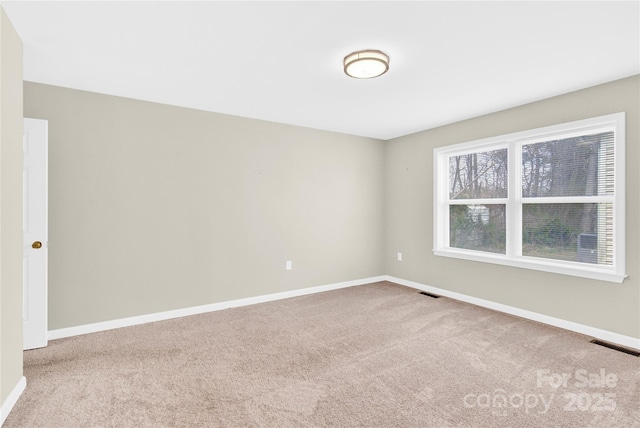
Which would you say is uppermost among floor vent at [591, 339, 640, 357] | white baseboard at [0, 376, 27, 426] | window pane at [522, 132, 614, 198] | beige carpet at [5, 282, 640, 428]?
window pane at [522, 132, 614, 198]

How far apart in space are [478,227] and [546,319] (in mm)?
1293

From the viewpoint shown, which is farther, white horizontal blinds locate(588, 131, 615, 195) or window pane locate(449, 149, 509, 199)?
window pane locate(449, 149, 509, 199)

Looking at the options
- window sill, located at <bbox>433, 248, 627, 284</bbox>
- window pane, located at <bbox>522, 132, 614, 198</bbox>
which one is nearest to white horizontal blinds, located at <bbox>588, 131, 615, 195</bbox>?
window pane, located at <bbox>522, 132, 614, 198</bbox>

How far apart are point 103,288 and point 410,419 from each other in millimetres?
3032

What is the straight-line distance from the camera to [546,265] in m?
3.33

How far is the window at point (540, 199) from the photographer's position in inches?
118

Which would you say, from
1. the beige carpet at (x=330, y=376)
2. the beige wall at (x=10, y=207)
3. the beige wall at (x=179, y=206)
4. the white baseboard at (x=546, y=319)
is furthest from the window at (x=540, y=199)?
the beige wall at (x=10, y=207)

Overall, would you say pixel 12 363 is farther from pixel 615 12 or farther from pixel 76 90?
pixel 615 12

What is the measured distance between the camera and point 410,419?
183cm

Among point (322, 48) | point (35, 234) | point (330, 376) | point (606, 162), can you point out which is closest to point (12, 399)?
point (35, 234)

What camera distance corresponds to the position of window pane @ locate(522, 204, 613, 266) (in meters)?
3.04

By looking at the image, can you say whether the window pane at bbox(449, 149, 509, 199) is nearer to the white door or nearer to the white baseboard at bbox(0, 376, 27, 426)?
the white door

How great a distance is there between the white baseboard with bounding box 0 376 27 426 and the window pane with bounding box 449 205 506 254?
459 centimetres

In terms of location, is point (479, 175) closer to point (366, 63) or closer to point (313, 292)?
point (366, 63)
